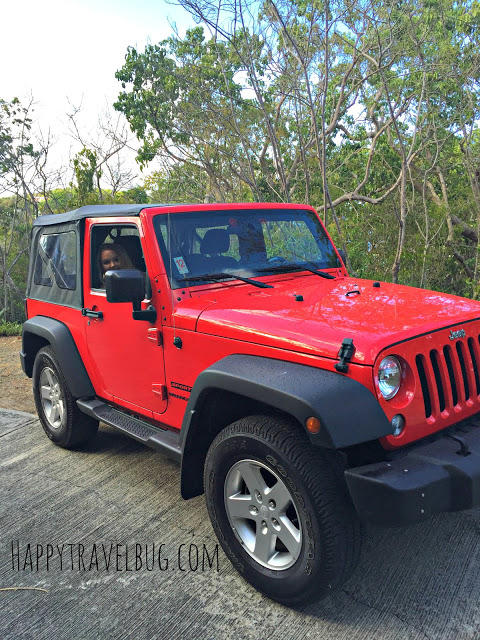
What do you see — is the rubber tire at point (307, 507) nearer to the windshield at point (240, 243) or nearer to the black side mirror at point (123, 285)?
the black side mirror at point (123, 285)

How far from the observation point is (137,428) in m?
3.48

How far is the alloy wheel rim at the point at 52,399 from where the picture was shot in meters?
4.32

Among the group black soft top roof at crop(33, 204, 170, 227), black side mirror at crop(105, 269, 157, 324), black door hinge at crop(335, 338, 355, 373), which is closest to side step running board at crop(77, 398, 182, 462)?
black side mirror at crop(105, 269, 157, 324)

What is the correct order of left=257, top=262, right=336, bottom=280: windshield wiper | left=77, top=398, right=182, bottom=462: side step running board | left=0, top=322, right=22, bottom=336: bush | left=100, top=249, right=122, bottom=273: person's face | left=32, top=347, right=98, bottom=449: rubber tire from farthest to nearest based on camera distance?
left=0, top=322, right=22, bottom=336: bush, left=32, top=347, right=98, bottom=449: rubber tire, left=100, top=249, right=122, bottom=273: person's face, left=257, top=262, right=336, bottom=280: windshield wiper, left=77, top=398, right=182, bottom=462: side step running board

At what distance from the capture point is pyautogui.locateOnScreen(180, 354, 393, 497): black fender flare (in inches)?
84.8

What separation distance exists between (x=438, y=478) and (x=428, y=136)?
24.5 feet

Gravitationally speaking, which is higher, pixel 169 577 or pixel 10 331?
pixel 10 331

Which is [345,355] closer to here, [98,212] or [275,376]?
[275,376]

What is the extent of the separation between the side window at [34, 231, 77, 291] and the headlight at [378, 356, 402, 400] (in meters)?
2.54

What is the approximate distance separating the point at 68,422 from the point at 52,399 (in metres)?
0.33

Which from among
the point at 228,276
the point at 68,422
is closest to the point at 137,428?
the point at 68,422

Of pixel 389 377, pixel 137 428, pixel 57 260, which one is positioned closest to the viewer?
pixel 389 377

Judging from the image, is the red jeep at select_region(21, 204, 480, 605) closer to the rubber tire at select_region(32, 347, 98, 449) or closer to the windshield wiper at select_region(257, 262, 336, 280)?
the windshield wiper at select_region(257, 262, 336, 280)

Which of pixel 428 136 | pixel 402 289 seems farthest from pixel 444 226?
pixel 402 289
